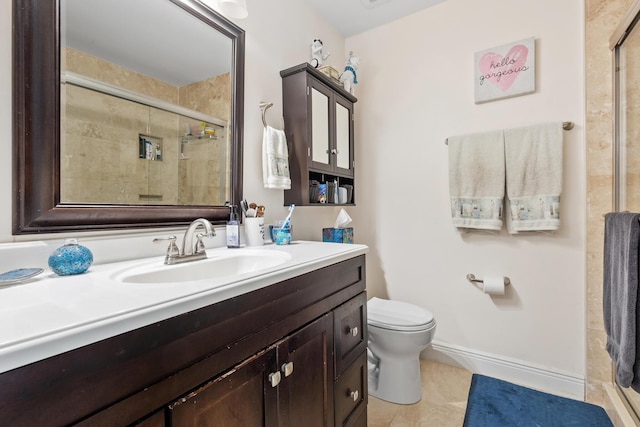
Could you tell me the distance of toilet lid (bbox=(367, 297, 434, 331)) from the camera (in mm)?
1526

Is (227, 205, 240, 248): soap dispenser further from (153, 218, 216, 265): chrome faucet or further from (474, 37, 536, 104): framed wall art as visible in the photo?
(474, 37, 536, 104): framed wall art

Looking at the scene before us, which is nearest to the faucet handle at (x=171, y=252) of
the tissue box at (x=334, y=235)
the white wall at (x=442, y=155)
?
the white wall at (x=442, y=155)

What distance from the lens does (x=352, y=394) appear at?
1227 mm

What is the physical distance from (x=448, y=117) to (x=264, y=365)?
1.82 meters

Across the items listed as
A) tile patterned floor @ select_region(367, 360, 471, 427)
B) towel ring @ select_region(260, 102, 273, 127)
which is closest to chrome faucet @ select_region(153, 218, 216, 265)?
towel ring @ select_region(260, 102, 273, 127)

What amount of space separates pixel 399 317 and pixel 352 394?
0.54 metres

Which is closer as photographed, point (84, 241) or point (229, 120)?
point (84, 241)

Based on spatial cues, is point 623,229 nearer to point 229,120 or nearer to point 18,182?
point 229,120

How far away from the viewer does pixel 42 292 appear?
63cm

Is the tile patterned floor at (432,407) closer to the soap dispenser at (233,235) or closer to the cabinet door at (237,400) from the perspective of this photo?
the cabinet door at (237,400)

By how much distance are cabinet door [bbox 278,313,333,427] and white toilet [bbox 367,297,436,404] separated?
0.58 meters

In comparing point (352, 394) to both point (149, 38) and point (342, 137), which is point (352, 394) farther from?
point (149, 38)

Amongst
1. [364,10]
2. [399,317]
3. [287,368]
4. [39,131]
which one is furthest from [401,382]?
[364,10]

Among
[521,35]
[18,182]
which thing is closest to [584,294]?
[521,35]
